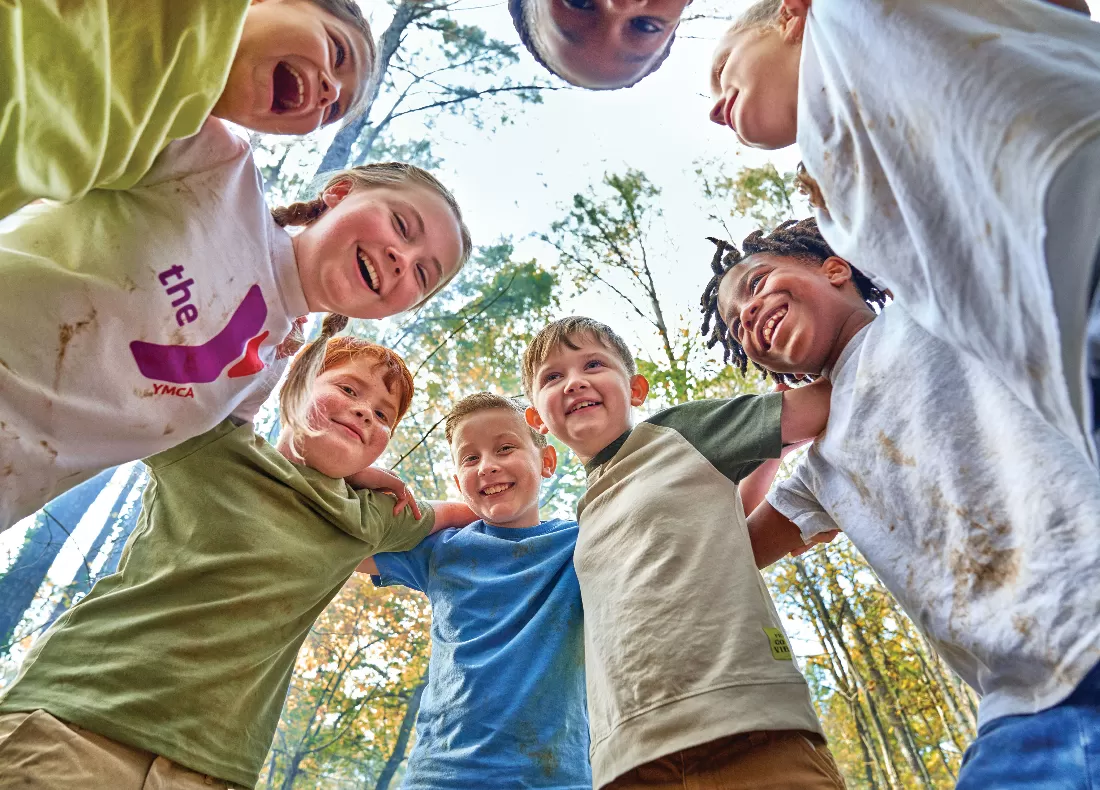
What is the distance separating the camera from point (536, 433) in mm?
2145

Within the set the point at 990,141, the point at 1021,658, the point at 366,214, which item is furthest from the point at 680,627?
the point at 366,214

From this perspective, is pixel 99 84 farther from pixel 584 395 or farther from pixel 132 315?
pixel 584 395

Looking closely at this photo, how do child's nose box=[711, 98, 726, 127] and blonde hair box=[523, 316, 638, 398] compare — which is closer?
child's nose box=[711, 98, 726, 127]

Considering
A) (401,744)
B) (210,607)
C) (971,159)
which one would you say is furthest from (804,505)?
(401,744)

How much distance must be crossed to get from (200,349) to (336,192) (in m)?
0.58

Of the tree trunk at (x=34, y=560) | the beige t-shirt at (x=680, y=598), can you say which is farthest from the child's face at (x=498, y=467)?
the tree trunk at (x=34, y=560)

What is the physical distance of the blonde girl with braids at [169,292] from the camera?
0.95 meters

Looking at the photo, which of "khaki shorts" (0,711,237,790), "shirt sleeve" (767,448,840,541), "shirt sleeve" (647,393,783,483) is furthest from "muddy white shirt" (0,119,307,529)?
"shirt sleeve" (767,448,840,541)

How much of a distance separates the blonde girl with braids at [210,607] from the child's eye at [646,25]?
1.12 meters

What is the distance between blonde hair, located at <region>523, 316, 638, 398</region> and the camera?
5.90ft

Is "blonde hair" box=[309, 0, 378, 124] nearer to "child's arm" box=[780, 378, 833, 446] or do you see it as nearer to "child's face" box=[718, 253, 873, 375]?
"child's face" box=[718, 253, 873, 375]

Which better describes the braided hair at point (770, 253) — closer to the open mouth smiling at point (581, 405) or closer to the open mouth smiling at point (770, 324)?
the open mouth smiling at point (770, 324)

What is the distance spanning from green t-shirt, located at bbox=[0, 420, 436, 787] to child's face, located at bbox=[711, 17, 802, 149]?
129cm

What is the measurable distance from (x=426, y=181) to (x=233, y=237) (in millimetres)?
499
